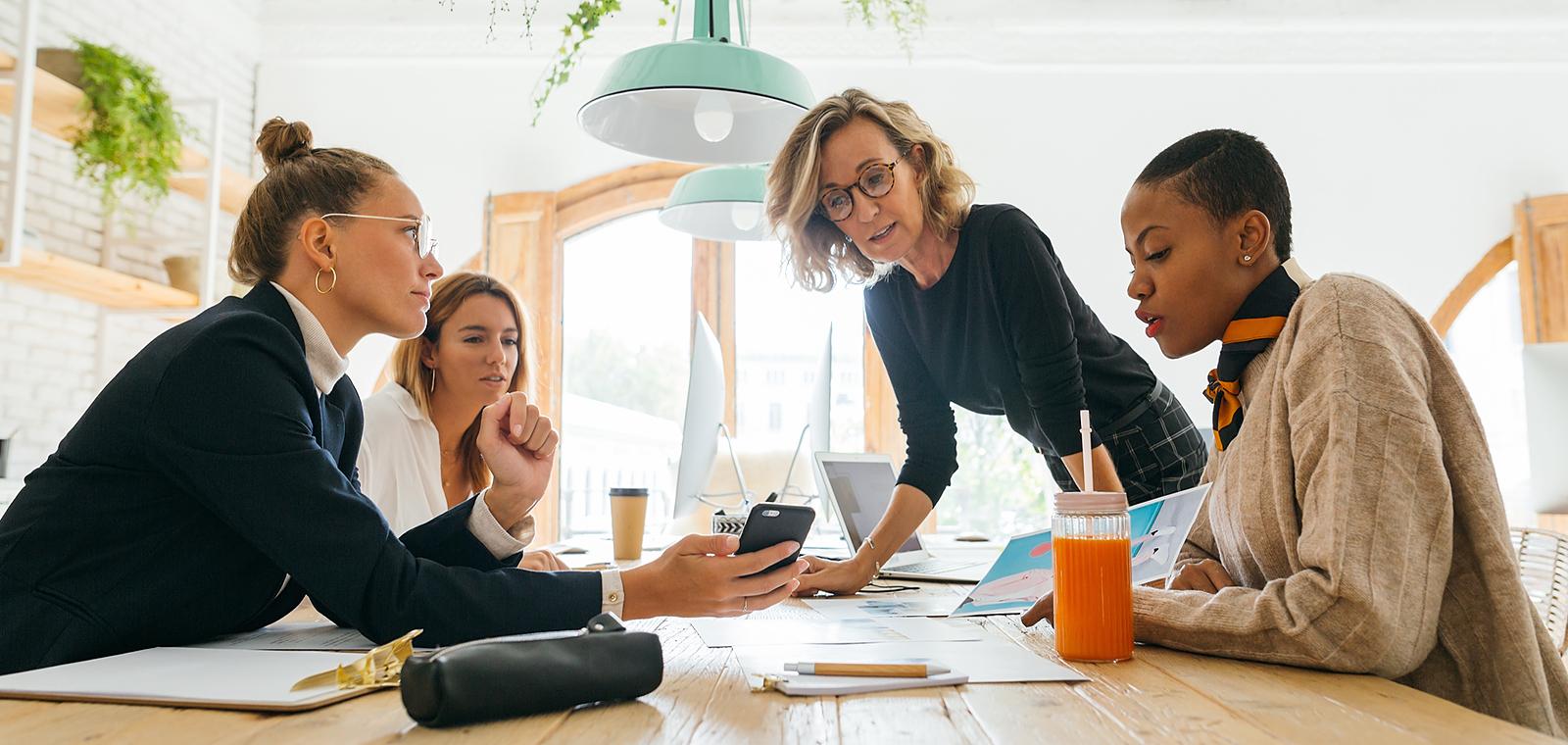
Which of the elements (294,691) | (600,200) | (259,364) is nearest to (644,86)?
(259,364)

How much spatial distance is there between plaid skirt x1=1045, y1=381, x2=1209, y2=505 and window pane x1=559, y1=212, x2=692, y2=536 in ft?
11.2

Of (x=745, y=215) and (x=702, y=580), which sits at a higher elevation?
(x=745, y=215)

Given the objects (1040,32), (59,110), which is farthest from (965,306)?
(1040,32)

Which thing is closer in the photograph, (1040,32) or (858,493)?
(858,493)

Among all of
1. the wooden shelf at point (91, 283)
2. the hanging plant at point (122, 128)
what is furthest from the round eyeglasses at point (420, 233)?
the hanging plant at point (122, 128)

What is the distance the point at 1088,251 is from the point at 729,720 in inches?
173

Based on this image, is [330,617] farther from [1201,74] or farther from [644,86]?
[1201,74]

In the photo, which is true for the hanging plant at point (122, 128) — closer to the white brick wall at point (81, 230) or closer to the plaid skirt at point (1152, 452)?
the white brick wall at point (81, 230)

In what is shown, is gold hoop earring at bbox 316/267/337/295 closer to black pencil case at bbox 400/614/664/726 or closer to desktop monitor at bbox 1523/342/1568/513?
black pencil case at bbox 400/614/664/726

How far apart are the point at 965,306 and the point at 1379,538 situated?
3.44ft

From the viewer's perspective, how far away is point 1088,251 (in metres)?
4.79

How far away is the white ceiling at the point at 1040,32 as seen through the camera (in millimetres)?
4742

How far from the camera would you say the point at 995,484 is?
498cm

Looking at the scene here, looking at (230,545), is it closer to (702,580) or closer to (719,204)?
(702,580)
